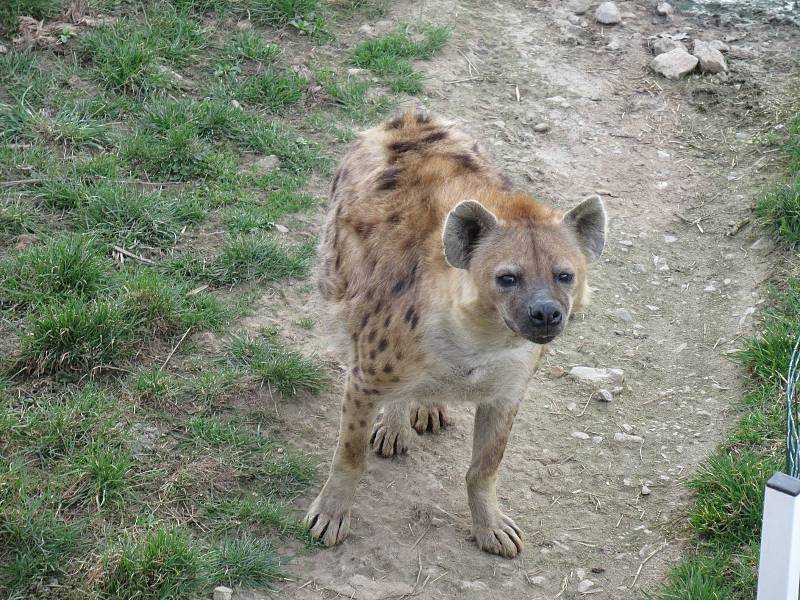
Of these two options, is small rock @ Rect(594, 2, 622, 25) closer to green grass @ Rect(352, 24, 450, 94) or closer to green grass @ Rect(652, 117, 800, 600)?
green grass @ Rect(352, 24, 450, 94)

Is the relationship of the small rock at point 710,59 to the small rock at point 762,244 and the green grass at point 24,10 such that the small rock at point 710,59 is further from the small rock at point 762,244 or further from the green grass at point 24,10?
the green grass at point 24,10

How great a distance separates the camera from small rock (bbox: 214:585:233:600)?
348 centimetres

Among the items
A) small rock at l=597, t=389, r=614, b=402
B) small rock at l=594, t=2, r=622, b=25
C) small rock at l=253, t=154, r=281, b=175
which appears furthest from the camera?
small rock at l=594, t=2, r=622, b=25

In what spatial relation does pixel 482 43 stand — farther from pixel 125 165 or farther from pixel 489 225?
pixel 489 225

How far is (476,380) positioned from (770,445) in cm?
124

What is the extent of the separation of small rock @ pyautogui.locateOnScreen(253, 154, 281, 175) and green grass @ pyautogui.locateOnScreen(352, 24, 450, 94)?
1110mm

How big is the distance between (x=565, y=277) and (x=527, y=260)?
141 mm

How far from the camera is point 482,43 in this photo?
717cm

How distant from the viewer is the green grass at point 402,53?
6.58m

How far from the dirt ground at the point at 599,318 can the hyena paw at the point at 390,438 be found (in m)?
0.06

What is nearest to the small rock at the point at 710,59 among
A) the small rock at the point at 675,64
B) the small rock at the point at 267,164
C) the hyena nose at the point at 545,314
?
the small rock at the point at 675,64

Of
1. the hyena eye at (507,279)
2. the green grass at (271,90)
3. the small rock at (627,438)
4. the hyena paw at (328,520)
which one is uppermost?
the hyena eye at (507,279)

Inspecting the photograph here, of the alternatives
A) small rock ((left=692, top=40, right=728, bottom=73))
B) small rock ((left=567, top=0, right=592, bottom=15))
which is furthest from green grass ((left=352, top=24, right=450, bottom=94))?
small rock ((left=692, top=40, right=728, bottom=73))

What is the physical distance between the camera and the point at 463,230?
3.43 m
